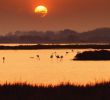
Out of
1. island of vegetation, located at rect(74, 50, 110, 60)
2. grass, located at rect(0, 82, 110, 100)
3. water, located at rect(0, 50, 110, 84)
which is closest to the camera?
grass, located at rect(0, 82, 110, 100)

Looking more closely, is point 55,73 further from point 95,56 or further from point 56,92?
point 95,56

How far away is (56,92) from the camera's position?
21562 millimetres

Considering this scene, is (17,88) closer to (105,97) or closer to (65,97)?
(65,97)

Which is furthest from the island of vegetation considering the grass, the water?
the grass

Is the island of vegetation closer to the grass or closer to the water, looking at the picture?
the water

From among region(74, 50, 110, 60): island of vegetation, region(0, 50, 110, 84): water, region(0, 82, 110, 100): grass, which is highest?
region(74, 50, 110, 60): island of vegetation

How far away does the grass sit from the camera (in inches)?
789

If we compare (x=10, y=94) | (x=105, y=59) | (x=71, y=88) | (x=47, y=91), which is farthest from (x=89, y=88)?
(x=105, y=59)

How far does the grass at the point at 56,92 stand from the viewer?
789 inches

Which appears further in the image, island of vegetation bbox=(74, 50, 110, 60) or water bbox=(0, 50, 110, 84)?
island of vegetation bbox=(74, 50, 110, 60)

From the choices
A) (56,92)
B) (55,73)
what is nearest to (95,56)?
(55,73)

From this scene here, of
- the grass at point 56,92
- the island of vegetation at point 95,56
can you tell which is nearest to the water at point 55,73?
the grass at point 56,92

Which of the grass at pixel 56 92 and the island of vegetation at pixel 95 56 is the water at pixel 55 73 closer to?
the grass at pixel 56 92

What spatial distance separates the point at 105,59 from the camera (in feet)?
217
